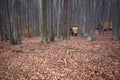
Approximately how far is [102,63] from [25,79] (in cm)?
399

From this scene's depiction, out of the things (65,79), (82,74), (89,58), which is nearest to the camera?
(65,79)

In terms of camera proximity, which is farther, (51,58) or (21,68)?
(51,58)

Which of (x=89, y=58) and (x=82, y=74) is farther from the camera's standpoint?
(x=89, y=58)

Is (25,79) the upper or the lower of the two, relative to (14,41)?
lower

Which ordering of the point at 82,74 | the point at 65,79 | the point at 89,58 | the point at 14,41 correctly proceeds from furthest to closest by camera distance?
the point at 14,41
the point at 89,58
the point at 82,74
the point at 65,79

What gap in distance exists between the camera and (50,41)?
13.3 meters

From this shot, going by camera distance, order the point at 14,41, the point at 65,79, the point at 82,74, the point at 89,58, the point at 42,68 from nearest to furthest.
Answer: the point at 65,79 < the point at 82,74 < the point at 42,68 < the point at 89,58 < the point at 14,41

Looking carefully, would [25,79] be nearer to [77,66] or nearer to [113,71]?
[77,66]

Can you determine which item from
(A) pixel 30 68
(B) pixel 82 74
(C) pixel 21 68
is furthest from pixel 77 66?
(C) pixel 21 68

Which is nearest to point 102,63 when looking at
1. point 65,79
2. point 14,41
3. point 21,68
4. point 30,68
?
point 65,79

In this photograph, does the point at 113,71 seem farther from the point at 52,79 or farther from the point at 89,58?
the point at 52,79

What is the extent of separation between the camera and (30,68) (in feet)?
20.6

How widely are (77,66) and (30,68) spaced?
2.42 meters

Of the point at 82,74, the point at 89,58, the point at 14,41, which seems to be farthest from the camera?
the point at 14,41
